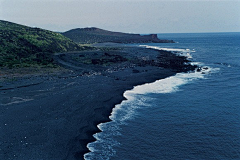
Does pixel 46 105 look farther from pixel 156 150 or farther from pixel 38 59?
pixel 38 59

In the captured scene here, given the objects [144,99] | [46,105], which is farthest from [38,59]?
[144,99]

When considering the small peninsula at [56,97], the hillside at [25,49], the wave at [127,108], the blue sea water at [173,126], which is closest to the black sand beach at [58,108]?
the small peninsula at [56,97]

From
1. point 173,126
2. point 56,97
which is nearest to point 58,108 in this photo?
point 56,97

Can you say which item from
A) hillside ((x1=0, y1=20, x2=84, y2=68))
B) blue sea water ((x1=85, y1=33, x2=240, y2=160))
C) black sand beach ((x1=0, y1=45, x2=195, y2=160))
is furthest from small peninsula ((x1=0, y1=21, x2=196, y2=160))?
blue sea water ((x1=85, y1=33, x2=240, y2=160))

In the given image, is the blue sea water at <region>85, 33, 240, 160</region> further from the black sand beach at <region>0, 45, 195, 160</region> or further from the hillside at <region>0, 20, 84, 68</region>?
the hillside at <region>0, 20, 84, 68</region>

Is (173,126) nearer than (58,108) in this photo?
Yes

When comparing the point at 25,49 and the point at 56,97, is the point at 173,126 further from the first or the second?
the point at 25,49

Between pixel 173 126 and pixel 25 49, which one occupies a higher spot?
pixel 25 49
